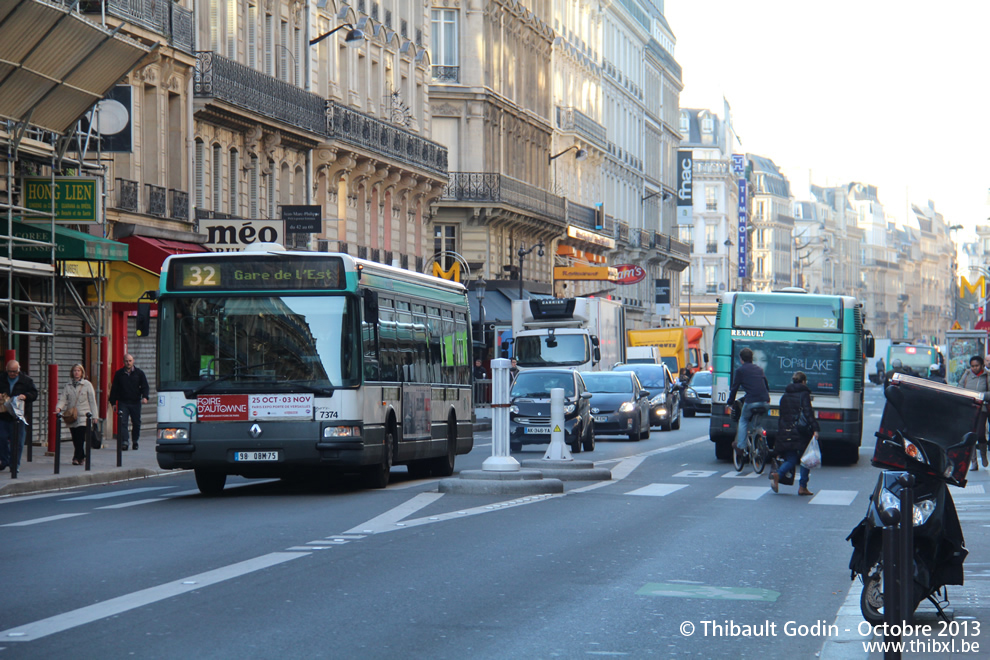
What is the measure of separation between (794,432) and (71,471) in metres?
9.66

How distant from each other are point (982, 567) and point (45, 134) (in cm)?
2187

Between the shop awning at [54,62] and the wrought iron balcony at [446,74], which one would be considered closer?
the shop awning at [54,62]

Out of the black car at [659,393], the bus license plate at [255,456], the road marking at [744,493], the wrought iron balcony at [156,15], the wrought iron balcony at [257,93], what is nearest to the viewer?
the bus license plate at [255,456]

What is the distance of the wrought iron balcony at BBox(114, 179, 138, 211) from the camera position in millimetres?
35125

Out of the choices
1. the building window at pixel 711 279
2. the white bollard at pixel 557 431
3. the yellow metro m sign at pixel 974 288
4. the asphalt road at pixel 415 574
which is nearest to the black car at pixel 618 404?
the white bollard at pixel 557 431

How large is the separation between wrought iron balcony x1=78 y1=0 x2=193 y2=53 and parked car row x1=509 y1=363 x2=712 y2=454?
1082cm

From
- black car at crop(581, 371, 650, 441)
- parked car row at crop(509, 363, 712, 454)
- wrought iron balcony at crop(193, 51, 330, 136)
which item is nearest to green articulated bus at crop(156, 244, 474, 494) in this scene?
parked car row at crop(509, 363, 712, 454)

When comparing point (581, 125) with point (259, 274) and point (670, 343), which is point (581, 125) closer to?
point (670, 343)

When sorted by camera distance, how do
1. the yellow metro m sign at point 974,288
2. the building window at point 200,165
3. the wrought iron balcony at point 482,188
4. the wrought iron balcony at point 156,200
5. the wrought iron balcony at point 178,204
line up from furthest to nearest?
the yellow metro m sign at point 974,288
the wrought iron balcony at point 482,188
the building window at point 200,165
the wrought iron balcony at point 178,204
the wrought iron balcony at point 156,200

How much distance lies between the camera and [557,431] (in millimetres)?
23188

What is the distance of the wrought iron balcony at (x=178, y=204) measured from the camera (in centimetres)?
3759

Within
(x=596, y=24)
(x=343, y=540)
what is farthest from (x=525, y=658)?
(x=596, y=24)

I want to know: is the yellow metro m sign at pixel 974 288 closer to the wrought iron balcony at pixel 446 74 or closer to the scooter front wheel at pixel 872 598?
the wrought iron balcony at pixel 446 74

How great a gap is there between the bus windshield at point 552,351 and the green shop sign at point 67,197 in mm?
15876
